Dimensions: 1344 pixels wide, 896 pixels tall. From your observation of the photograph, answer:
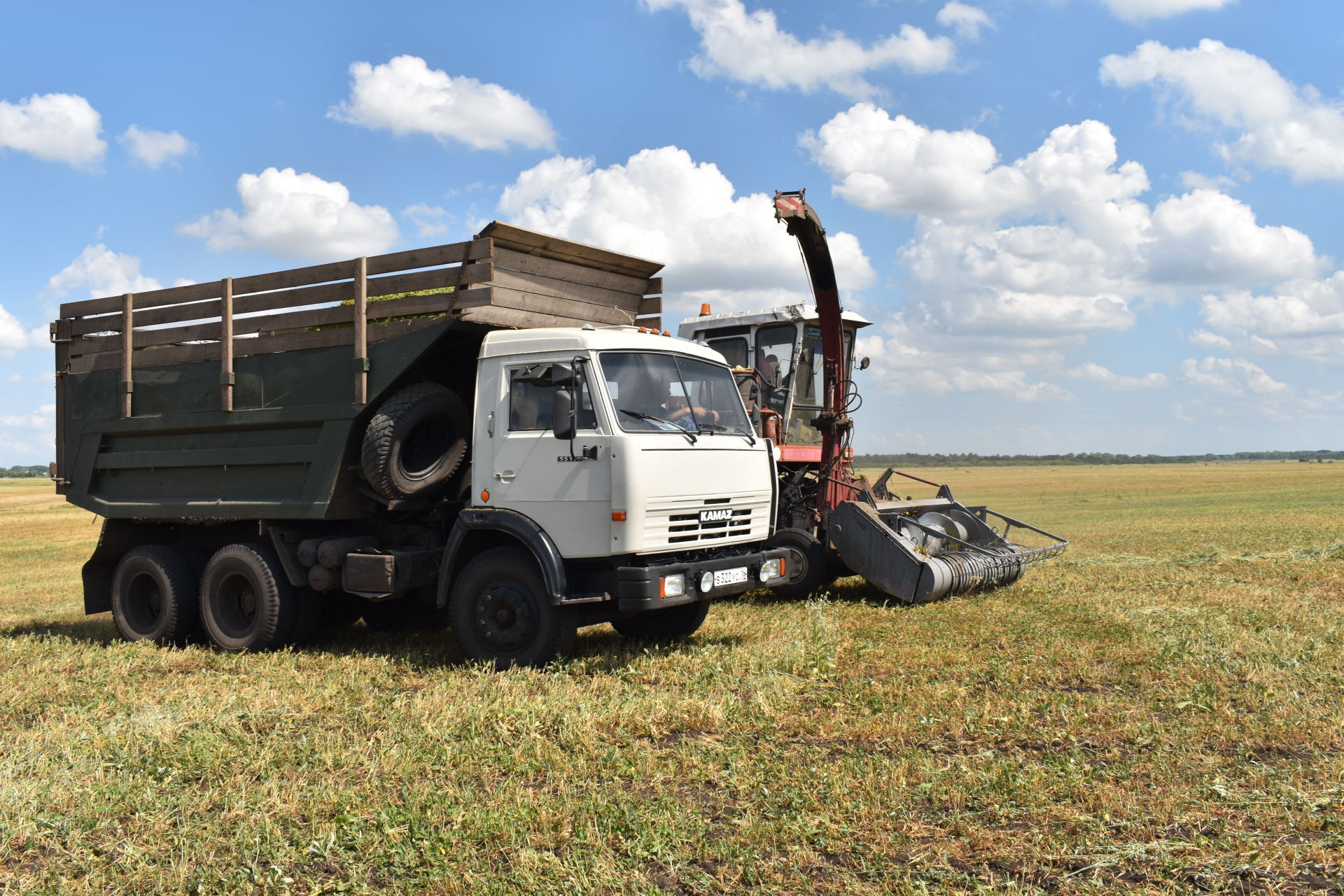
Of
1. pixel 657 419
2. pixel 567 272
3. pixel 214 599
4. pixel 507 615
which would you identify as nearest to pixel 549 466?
pixel 657 419

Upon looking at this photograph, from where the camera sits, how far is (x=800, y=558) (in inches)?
449

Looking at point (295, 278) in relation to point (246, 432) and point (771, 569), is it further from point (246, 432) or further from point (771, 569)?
point (771, 569)

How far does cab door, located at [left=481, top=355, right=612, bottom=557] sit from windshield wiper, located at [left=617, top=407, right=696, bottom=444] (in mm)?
237

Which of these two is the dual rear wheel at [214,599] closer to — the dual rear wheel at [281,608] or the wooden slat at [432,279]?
the dual rear wheel at [281,608]

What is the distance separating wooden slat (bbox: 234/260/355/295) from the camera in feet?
29.4

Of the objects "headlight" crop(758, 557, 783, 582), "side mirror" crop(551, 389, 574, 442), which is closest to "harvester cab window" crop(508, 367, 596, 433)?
"side mirror" crop(551, 389, 574, 442)

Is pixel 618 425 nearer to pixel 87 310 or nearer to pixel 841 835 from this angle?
pixel 841 835

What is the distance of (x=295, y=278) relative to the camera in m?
9.23

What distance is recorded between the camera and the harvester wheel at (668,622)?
29.5 ft

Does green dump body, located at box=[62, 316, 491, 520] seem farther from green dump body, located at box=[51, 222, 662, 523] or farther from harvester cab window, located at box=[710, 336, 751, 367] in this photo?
harvester cab window, located at box=[710, 336, 751, 367]

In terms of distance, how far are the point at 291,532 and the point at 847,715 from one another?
5403 millimetres

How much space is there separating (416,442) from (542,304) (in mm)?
1597

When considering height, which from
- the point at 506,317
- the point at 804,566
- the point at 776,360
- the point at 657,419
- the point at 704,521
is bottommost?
the point at 804,566

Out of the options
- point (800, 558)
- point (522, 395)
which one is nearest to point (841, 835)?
point (522, 395)
